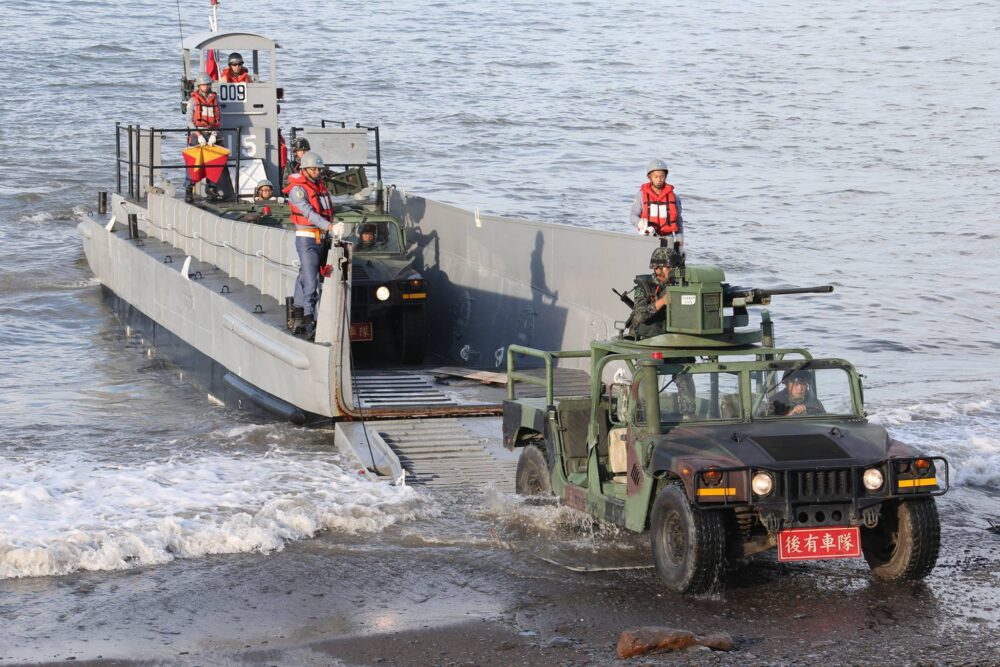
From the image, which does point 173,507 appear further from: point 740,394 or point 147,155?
point 147,155

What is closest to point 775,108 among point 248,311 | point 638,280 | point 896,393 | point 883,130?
point 883,130

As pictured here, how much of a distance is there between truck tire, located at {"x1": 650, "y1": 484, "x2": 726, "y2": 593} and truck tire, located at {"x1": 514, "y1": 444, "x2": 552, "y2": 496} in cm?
149

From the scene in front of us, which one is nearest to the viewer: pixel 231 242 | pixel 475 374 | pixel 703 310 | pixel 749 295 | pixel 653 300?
pixel 703 310

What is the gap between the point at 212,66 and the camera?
1912cm

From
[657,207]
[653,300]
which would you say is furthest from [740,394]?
[657,207]

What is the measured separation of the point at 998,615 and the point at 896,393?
24.5ft

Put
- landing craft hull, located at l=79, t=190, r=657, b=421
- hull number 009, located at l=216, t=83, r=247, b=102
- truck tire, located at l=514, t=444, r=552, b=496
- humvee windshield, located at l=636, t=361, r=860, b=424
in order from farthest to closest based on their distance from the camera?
1. hull number 009, located at l=216, t=83, r=247, b=102
2. landing craft hull, located at l=79, t=190, r=657, b=421
3. truck tire, located at l=514, t=444, r=552, b=496
4. humvee windshield, located at l=636, t=361, r=860, b=424

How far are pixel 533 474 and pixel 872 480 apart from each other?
8.52 ft

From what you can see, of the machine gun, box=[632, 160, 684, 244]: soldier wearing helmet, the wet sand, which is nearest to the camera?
the wet sand

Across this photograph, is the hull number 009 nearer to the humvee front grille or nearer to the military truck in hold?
the military truck in hold

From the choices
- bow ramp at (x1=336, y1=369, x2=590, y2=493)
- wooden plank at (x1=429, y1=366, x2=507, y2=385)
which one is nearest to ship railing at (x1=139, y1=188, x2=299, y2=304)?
wooden plank at (x1=429, y1=366, x2=507, y2=385)

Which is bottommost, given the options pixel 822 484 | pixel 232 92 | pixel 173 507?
pixel 173 507

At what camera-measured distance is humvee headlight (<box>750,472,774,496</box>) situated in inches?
298

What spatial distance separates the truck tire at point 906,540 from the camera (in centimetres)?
791
